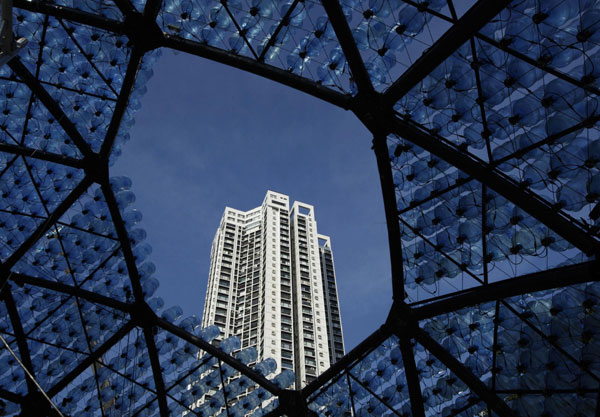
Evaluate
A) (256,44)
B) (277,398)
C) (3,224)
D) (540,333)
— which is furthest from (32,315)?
(540,333)

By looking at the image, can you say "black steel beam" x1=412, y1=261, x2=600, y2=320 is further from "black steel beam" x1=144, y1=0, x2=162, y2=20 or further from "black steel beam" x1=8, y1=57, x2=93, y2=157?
"black steel beam" x1=8, y1=57, x2=93, y2=157

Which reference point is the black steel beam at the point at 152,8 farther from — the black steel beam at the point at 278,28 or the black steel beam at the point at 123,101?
the black steel beam at the point at 278,28

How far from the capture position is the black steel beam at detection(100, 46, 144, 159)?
17.4m

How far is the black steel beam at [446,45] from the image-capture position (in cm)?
1286

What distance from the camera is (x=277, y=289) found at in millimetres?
90250

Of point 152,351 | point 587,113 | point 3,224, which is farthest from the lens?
point 152,351

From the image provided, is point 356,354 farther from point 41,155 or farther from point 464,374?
point 41,155

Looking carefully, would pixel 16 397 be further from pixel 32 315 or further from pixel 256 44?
pixel 256 44

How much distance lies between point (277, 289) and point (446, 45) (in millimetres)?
79532

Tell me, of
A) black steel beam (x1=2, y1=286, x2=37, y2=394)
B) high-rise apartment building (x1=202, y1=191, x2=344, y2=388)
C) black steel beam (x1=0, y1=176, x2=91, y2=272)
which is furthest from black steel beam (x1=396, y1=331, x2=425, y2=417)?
high-rise apartment building (x1=202, y1=191, x2=344, y2=388)

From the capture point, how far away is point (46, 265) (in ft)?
76.8

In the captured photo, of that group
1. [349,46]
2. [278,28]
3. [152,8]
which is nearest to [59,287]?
[152,8]

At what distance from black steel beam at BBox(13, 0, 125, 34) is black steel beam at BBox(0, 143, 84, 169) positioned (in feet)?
20.8

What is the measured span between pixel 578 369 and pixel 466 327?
3.82 meters
